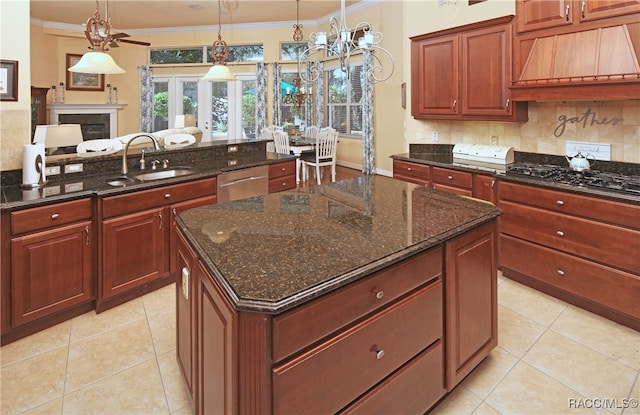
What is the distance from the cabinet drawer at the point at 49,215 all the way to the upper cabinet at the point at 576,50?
139 inches

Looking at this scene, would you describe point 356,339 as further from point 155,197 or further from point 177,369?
point 155,197

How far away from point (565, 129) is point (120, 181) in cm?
374

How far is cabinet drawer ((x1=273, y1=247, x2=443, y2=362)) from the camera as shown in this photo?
3.82ft

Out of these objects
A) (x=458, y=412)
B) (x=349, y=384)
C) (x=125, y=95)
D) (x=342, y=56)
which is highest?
(x=125, y=95)

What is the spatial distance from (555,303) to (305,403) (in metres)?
2.53

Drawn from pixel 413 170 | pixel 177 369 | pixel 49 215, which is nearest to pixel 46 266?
pixel 49 215

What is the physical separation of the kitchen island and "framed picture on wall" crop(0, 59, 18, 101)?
182 cm

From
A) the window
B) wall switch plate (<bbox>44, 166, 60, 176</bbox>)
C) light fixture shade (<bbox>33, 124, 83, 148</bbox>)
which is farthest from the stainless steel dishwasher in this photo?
the window

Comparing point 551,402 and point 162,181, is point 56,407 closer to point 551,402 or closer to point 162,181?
point 162,181

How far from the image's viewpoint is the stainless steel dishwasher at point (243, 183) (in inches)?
140

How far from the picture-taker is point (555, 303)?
300cm

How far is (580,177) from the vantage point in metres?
3.04

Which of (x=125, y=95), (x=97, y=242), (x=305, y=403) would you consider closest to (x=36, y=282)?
(x=97, y=242)

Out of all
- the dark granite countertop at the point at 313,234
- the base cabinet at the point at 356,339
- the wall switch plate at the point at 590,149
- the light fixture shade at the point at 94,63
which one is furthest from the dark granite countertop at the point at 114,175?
the wall switch plate at the point at 590,149
